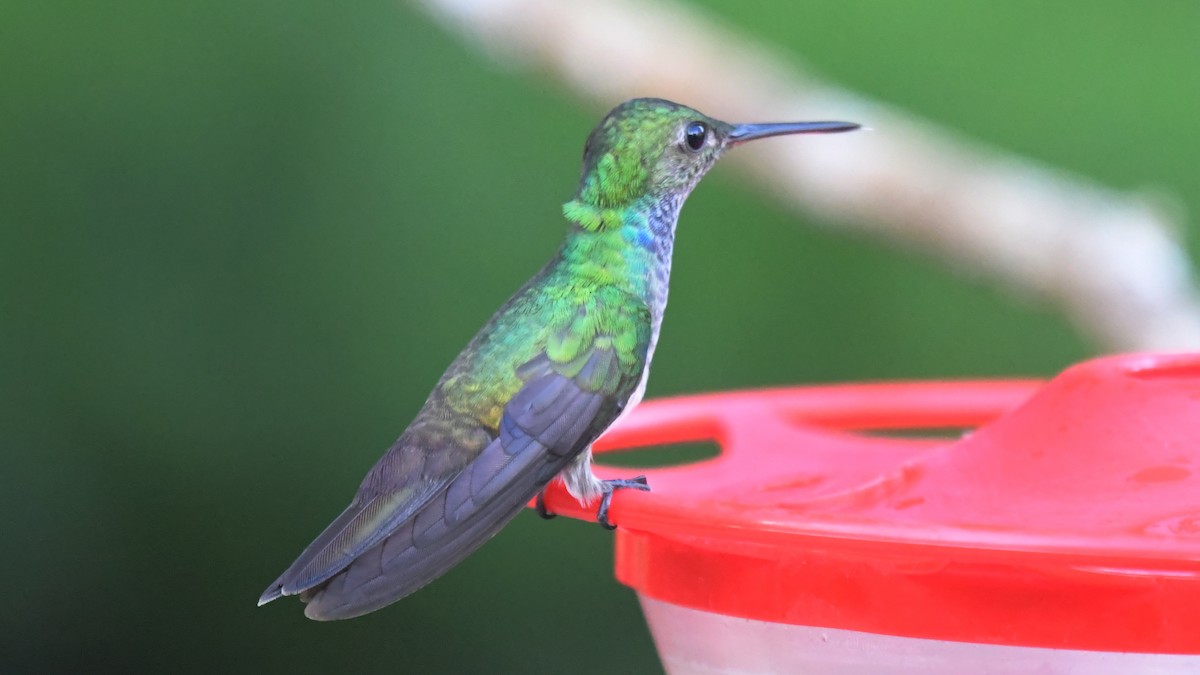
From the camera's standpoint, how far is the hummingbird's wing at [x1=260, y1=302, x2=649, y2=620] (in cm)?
157

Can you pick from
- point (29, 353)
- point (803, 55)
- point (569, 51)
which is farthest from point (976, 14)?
point (29, 353)

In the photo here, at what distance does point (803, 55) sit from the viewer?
13.4 ft

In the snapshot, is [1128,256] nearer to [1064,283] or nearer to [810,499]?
[1064,283]

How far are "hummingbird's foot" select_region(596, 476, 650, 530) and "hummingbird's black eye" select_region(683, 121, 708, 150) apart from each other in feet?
1.93

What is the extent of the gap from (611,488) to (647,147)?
68 cm

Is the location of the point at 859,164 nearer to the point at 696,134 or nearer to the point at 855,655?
the point at 696,134

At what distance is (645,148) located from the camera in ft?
7.00

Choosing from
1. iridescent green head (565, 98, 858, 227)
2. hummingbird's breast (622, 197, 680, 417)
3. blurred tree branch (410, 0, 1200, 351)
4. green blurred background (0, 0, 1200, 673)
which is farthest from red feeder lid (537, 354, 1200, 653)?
green blurred background (0, 0, 1200, 673)

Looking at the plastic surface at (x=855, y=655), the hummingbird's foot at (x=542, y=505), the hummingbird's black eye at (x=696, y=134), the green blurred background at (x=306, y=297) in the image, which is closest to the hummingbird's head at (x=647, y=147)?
the hummingbird's black eye at (x=696, y=134)

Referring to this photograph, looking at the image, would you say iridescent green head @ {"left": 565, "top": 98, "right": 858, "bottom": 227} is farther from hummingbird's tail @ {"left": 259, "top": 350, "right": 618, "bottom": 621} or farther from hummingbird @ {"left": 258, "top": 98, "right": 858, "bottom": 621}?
hummingbird's tail @ {"left": 259, "top": 350, "right": 618, "bottom": 621}

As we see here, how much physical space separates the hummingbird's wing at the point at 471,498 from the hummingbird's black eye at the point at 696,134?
33 cm

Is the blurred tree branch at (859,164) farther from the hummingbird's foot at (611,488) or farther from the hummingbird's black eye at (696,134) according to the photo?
the hummingbird's foot at (611,488)

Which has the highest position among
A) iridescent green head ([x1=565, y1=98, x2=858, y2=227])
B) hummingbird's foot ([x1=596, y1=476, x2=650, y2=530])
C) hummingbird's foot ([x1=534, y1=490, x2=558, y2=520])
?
iridescent green head ([x1=565, y1=98, x2=858, y2=227])

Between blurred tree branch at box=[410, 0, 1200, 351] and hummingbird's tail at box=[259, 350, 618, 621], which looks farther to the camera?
blurred tree branch at box=[410, 0, 1200, 351]
